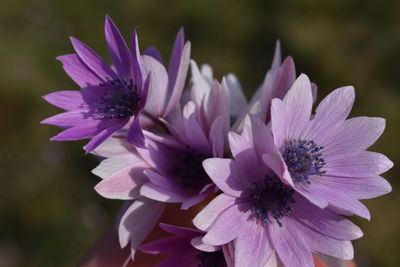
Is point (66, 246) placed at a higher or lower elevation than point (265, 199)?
lower

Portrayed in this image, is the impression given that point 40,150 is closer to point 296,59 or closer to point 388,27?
point 296,59

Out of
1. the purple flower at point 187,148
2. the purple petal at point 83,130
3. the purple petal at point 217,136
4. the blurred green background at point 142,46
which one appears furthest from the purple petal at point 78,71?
the blurred green background at point 142,46

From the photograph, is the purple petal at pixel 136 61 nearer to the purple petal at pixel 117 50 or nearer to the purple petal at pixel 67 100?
the purple petal at pixel 117 50

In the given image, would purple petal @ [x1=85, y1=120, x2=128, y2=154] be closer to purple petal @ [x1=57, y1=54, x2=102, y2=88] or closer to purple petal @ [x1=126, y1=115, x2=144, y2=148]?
purple petal @ [x1=126, y1=115, x2=144, y2=148]

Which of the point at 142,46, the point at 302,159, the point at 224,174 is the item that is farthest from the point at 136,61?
the point at 142,46

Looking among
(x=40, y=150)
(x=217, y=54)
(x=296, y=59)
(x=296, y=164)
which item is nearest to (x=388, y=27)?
(x=296, y=59)
